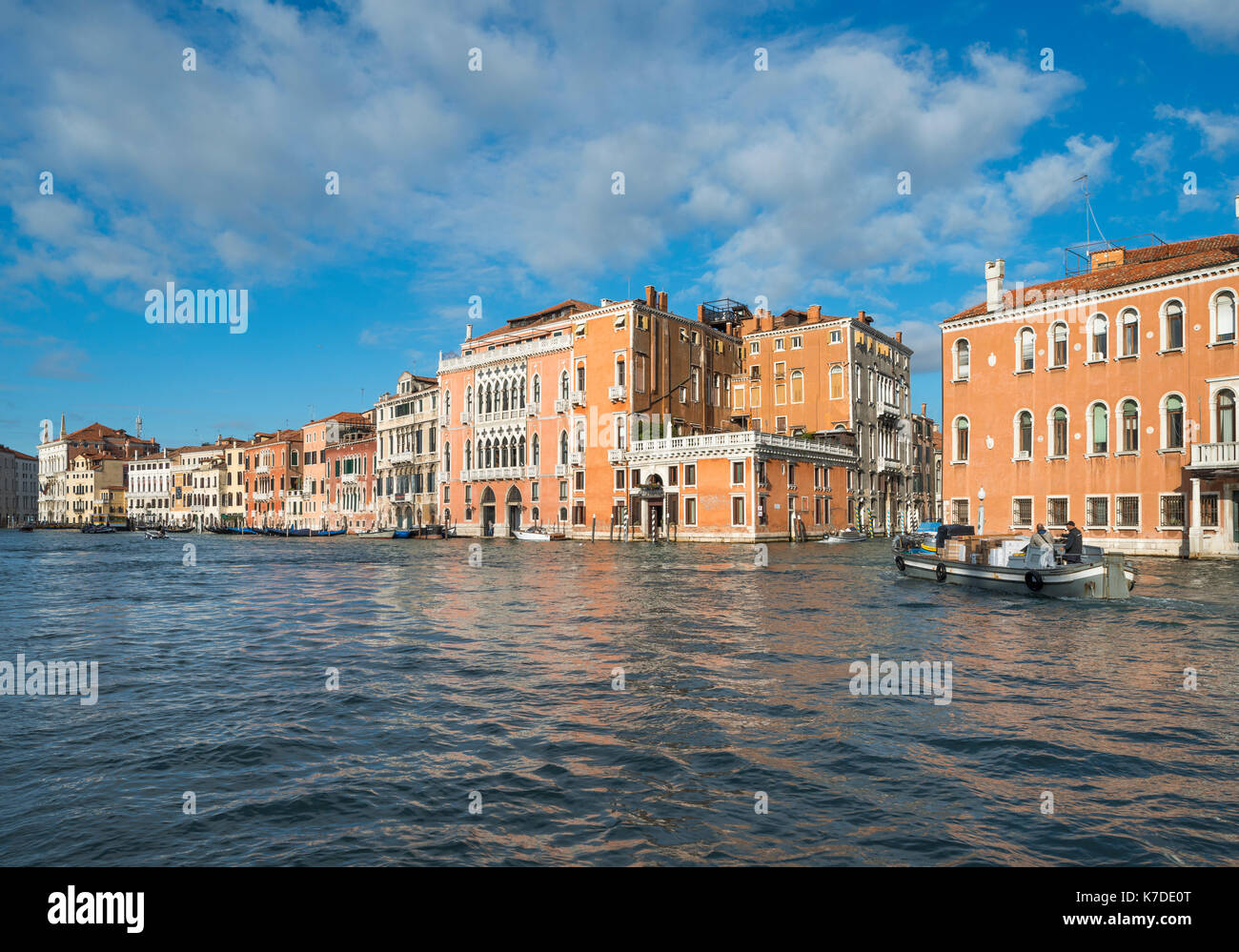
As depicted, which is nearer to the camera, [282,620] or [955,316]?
[282,620]

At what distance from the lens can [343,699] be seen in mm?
8344

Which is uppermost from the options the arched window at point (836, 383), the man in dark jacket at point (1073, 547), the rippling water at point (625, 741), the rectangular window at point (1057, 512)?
the arched window at point (836, 383)

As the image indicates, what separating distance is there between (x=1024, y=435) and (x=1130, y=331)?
492 cm

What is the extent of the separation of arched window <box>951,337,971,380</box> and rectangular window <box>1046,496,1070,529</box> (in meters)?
5.82

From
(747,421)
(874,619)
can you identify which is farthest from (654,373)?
(874,619)

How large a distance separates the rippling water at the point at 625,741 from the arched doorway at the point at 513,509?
3971 cm

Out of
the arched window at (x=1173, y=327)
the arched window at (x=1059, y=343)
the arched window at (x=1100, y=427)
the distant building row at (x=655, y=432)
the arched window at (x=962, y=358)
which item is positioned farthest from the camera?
the distant building row at (x=655, y=432)

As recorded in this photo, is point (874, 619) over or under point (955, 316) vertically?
under

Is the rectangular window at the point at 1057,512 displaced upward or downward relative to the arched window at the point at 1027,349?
downward

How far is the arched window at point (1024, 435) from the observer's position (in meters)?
30.7

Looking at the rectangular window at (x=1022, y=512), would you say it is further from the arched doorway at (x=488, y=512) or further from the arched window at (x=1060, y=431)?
the arched doorway at (x=488, y=512)

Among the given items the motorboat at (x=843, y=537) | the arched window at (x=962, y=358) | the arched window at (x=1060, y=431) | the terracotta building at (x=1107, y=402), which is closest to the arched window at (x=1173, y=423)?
the terracotta building at (x=1107, y=402)
